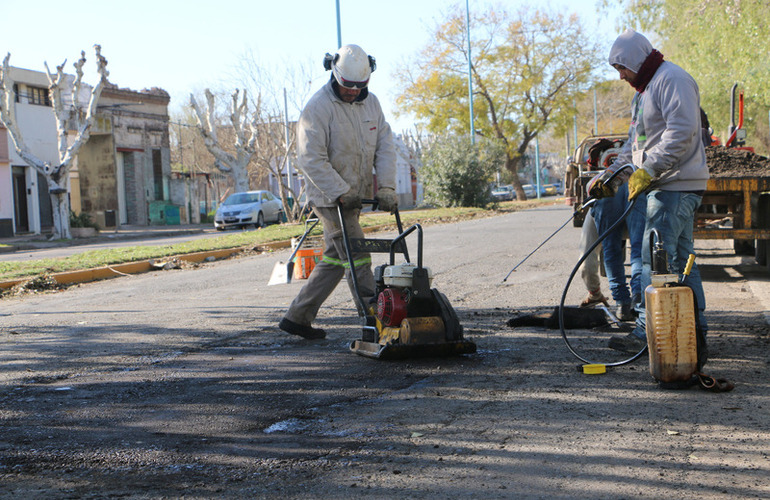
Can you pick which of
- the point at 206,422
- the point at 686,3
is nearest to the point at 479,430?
the point at 206,422

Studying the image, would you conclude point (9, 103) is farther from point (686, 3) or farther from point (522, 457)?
point (522, 457)

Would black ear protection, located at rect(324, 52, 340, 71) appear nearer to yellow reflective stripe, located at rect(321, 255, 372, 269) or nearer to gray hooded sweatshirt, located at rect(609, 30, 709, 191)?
yellow reflective stripe, located at rect(321, 255, 372, 269)

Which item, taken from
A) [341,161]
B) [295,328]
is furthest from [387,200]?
[295,328]

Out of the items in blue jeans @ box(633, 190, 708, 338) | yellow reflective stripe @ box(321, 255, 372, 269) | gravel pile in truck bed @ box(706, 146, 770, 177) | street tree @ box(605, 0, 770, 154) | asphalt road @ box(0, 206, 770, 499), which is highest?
Result: street tree @ box(605, 0, 770, 154)

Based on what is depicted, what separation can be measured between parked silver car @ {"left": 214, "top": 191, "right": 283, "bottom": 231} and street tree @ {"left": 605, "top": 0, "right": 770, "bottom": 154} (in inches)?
584

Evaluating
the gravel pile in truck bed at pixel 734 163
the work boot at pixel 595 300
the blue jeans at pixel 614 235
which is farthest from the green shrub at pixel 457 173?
the blue jeans at pixel 614 235

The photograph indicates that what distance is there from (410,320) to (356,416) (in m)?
1.17

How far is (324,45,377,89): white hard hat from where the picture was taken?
5.43 meters

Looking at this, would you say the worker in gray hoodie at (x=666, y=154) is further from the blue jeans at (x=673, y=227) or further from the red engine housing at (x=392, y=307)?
the red engine housing at (x=392, y=307)

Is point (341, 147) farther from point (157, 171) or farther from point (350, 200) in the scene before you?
point (157, 171)

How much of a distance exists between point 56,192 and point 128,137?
49.4 ft

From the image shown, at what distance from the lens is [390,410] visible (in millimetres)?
4051

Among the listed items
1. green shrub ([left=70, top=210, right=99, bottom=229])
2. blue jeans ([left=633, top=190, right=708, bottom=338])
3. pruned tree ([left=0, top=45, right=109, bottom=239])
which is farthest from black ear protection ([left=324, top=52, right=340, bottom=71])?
green shrub ([left=70, top=210, right=99, bottom=229])

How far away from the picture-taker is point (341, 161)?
5.76 meters
